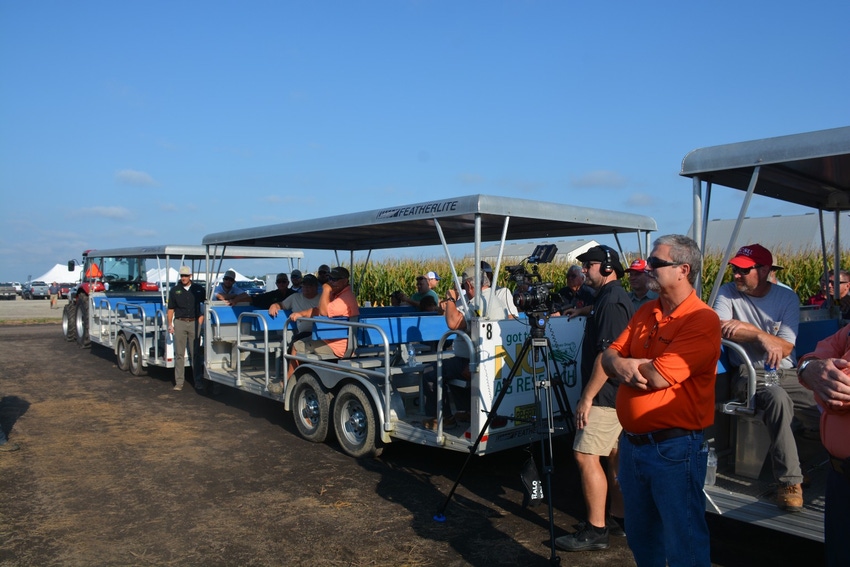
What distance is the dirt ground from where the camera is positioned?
439cm

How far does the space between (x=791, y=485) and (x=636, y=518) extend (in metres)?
1.22

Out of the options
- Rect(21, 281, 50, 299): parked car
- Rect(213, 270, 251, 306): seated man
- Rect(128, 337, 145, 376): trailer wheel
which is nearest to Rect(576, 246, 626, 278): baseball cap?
Rect(213, 270, 251, 306): seated man

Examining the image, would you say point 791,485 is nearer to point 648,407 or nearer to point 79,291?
point 648,407

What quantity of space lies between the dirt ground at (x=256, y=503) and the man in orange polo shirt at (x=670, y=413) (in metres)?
1.43

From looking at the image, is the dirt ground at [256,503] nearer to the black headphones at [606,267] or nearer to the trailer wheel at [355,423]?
the trailer wheel at [355,423]

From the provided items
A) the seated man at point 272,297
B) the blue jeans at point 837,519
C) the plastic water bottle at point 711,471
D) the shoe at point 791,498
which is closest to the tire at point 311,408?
the seated man at point 272,297

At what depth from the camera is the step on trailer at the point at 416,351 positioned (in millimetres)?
5395

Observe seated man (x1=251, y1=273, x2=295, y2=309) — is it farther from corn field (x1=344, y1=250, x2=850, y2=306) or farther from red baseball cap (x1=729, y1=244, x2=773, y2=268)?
red baseball cap (x1=729, y1=244, x2=773, y2=268)

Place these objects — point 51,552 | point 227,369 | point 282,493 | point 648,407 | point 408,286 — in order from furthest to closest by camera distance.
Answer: point 408,286 → point 227,369 → point 282,493 → point 51,552 → point 648,407

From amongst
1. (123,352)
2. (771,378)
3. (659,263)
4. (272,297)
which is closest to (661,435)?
(659,263)

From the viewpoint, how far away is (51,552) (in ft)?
14.4

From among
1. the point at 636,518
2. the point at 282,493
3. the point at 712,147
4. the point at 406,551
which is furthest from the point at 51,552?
the point at 712,147

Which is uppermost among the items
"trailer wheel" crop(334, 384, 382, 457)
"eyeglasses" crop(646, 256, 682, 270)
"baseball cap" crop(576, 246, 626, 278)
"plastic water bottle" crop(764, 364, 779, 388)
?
"baseball cap" crop(576, 246, 626, 278)

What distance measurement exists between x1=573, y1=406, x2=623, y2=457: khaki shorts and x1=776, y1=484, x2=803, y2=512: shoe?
3.07 ft
